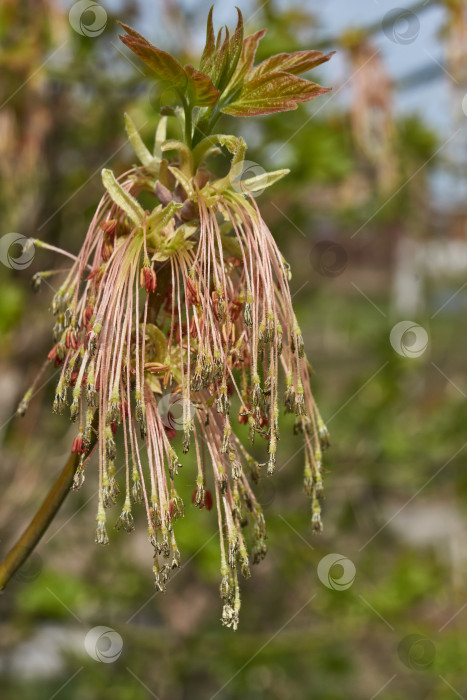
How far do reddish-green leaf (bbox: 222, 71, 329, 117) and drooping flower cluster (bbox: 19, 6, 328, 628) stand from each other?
26 mm

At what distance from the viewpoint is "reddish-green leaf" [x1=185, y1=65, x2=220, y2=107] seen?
746mm

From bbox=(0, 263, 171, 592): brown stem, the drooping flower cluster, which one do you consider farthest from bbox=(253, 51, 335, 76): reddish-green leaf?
bbox=(0, 263, 171, 592): brown stem

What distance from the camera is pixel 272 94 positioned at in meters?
0.80

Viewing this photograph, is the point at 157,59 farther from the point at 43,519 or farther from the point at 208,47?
the point at 43,519

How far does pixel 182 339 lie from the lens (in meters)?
0.84

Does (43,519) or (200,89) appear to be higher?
(200,89)

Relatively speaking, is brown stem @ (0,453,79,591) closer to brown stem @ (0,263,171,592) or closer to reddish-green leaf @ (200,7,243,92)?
brown stem @ (0,263,171,592)

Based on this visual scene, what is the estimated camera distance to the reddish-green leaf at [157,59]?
73 centimetres

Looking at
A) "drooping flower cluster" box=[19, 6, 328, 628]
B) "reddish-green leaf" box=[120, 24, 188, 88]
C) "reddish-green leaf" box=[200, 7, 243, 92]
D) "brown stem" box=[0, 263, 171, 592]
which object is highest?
"reddish-green leaf" box=[200, 7, 243, 92]

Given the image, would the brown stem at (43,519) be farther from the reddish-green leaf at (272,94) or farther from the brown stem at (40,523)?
the reddish-green leaf at (272,94)

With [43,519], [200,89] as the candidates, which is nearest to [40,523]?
[43,519]

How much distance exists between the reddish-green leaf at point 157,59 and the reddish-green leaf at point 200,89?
0.04 feet

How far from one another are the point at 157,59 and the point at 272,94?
133 millimetres

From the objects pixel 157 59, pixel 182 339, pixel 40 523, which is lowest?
pixel 40 523
